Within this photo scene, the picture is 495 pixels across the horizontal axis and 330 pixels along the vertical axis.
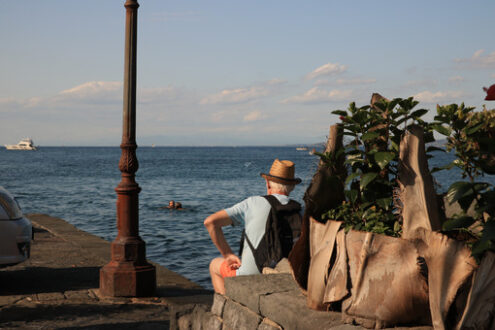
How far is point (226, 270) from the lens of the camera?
4645 millimetres

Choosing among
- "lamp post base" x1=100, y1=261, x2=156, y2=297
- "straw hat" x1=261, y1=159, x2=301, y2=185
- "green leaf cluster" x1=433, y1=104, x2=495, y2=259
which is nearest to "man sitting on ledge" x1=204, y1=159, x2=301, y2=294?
"straw hat" x1=261, y1=159, x2=301, y2=185

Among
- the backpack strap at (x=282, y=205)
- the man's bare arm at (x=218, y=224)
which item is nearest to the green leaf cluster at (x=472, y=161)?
the backpack strap at (x=282, y=205)

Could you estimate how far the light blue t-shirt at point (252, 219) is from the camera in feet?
14.2

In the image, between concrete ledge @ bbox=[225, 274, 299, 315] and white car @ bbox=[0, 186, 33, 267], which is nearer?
concrete ledge @ bbox=[225, 274, 299, 315]

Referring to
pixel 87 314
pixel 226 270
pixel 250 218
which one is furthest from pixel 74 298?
pixel 250 218

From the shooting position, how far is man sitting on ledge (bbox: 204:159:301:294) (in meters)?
4.34

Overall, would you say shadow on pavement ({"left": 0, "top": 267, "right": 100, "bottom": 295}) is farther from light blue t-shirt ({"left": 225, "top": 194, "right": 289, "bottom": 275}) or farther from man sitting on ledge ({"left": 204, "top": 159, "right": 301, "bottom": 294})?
light blue t-shirt ({"left": 225, "top": 194, "right": 289, "bottom": 275})

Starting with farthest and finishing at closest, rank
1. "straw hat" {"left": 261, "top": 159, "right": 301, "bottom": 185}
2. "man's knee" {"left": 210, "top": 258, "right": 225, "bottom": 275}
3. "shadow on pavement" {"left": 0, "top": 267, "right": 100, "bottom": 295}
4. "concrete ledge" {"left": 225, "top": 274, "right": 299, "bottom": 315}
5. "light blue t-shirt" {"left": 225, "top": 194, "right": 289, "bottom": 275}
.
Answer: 1. "shadow on pavement" {"left": 0, "top": 267, "right": 100, "bottom": 295}
2. "man's knee" {"left": 210, "top": 258, "right": 225, "bottom": 275}
3. "straw hat" {"left": 261, "top": 159, "right": 301, "bottom": 185}
4. "light blue t-shirt" {"left": 225, "top": 194, "right": 289, "bottom": 275}
5. "concrete ledge" {"left": 225, "top": 274, "right": 299, "bottom": 315}

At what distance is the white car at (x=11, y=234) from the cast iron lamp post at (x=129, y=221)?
38.3 inches

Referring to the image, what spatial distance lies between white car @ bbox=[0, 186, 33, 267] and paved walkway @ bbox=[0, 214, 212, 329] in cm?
49

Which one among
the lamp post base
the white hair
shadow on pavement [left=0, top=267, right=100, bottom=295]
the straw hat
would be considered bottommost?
shadow on pavement [left=0, top=267, right=100, bottom=295]

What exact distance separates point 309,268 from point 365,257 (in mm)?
473

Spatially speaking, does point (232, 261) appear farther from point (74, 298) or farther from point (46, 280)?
point (46, 280)

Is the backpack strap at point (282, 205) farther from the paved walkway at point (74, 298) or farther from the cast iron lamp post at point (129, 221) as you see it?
the cast iron lamp post at point (129, 221)
